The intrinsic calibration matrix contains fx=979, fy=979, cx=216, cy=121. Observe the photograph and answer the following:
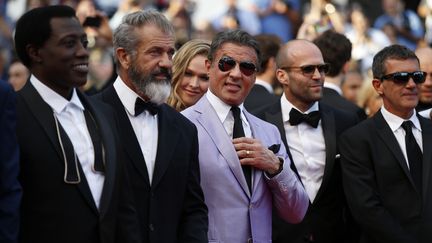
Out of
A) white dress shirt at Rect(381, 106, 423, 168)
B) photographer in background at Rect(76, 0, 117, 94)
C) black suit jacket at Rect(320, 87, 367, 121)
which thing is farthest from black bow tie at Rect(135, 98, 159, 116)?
photographer in background at Rect(76, 0, 117, 94)

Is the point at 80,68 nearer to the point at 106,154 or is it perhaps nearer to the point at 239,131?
the point at 106,154

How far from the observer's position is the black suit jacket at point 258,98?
9312mm

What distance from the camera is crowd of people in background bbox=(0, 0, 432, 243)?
516 cm

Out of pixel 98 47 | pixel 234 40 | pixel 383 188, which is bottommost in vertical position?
pixel 383 188

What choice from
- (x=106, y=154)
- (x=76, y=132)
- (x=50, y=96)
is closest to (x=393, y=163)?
(x=106, y=154)

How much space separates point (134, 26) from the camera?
246 inches

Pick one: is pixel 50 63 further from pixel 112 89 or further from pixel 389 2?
pixel 389 2

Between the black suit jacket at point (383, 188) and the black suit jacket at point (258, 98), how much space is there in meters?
1.72

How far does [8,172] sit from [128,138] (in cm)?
126

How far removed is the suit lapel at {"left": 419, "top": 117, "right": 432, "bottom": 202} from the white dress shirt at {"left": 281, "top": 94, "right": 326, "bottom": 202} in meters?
0.79

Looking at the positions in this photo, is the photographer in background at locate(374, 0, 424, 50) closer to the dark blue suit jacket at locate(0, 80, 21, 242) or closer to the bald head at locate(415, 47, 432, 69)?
the bald head at locate(415, 47, 432, 69)

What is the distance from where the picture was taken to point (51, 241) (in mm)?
5129

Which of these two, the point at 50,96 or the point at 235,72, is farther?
the point at 235,72

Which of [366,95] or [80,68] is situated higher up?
[366,95]
